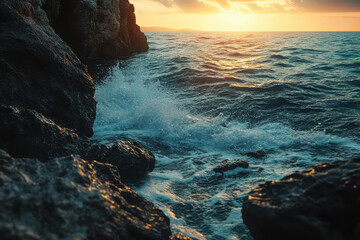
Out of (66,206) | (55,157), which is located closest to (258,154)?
(55,157)

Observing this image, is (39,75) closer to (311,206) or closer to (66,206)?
(66,206)

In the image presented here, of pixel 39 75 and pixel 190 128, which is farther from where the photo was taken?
pixel 190 128

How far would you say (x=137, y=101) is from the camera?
9.02 meters

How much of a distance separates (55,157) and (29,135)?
44 centimetres

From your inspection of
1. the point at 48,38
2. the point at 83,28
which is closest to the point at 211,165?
the point at 48,38

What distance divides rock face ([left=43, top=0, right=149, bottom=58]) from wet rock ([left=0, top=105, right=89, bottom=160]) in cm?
1171

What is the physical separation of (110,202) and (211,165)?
3152 millimetres

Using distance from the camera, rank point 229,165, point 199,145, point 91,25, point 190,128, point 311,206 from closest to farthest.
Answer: point 311,206 < point 229,165 < point 199,145 < point 190,128 < point 91,25

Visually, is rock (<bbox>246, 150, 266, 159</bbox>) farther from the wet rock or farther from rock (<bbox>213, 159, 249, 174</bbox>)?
the wet rock

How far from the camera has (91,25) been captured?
1717 centimetres

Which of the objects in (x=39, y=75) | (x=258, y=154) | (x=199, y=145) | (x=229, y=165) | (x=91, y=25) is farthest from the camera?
(x=91, y=25)

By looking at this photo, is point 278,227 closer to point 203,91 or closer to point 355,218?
point 355,218

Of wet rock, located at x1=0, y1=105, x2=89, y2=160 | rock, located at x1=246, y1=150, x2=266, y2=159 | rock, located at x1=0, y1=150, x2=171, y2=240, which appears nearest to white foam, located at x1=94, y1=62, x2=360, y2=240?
rock, located at x1=246, y1=150, x2=266, y2=159

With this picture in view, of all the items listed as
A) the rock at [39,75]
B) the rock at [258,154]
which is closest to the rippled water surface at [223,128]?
the rock at [258,154]
